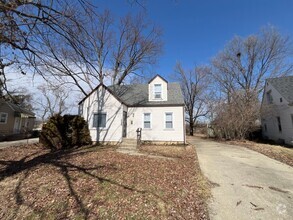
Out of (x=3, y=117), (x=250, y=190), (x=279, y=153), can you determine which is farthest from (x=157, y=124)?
(x=3, y=117)

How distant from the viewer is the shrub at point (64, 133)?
10.8 m

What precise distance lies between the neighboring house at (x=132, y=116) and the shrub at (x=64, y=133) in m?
1.17

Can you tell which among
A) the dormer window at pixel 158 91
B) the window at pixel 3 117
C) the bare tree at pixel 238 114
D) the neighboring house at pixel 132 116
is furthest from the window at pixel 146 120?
the window at pixel 3 117

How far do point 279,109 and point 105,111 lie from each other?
16196 millimetres

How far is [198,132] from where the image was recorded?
101ft

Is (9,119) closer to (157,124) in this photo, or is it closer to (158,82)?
(157,124)

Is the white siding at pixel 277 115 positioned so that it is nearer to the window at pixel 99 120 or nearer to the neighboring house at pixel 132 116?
the neighboring house at pixel 132 116

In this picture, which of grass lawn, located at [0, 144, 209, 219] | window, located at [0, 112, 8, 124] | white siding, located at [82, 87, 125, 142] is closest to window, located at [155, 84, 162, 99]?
white siding, located at [82, 87, 125, 142]

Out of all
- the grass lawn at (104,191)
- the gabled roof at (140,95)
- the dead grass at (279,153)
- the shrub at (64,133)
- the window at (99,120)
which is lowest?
the grass lawn at (104,191)

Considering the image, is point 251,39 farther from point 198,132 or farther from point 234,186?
point 234,186

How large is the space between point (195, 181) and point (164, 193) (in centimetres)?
139

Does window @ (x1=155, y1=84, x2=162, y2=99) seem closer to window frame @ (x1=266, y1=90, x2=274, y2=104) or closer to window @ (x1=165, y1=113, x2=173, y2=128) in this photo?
window @ (x1=165, y1=113, x2=173, y2=128)

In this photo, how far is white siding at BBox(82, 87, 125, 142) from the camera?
12.6 metres

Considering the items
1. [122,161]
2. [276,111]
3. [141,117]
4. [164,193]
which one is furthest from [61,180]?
[276,111]
